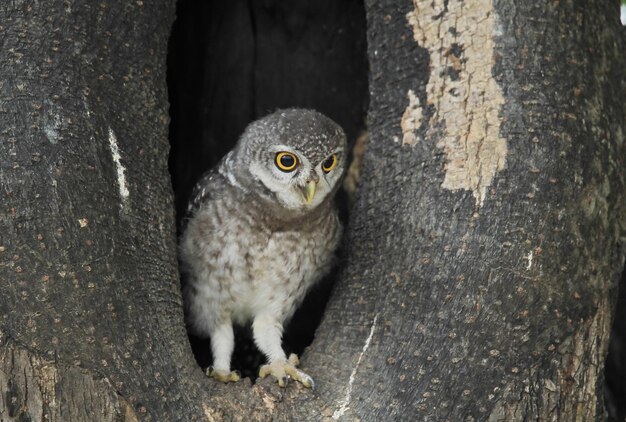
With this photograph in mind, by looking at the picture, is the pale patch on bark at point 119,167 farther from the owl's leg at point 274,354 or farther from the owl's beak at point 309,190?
the owl's leg at point 274,354

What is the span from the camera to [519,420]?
284 cm

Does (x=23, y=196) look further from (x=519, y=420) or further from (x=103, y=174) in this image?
(x=519, y=420)

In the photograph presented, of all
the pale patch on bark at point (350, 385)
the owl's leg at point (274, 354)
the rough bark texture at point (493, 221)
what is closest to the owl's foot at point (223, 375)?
the owl's leg at point (274, 354)

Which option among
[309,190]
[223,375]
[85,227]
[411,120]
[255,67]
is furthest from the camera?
[255,67]

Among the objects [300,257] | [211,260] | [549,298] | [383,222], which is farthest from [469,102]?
[211,260]

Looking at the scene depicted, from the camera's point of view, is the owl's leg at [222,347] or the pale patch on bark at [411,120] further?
the owl's leg at [222,347]

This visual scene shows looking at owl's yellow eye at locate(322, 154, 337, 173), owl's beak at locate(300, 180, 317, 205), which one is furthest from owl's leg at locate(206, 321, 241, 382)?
owl's yellow eye at locate(322, 154, 337, 173)

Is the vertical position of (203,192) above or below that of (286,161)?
below

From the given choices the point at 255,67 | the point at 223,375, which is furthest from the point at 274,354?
the point at 255,67

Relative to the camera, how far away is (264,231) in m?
3.50

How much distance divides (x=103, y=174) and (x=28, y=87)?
363 millimetres

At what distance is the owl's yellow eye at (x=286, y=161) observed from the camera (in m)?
3.35

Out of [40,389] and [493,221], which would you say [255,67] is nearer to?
[493,221]

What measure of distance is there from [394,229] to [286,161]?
1.73 feet
